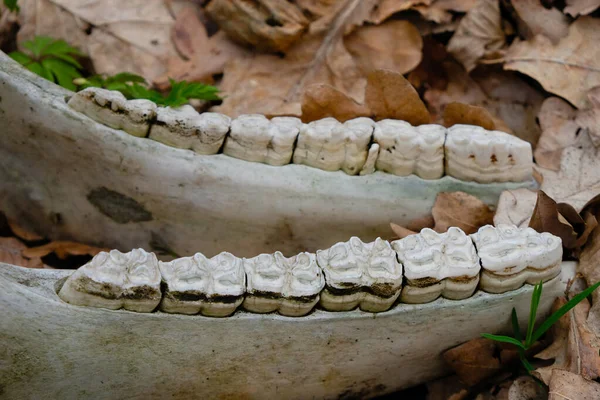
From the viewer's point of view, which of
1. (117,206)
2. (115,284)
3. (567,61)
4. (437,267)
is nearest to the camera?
(115,284)

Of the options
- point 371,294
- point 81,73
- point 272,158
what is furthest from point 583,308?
point 81,73

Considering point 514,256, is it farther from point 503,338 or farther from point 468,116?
point 468,116

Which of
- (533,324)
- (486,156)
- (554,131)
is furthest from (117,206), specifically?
(554,131)

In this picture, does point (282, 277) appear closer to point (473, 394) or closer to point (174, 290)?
point (174, 290)

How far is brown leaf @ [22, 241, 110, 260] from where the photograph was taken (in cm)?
181

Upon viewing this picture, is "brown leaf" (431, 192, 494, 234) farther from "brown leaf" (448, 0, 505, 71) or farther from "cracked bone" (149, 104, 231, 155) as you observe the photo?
"brown leaf" (448, 0, 505, 71)

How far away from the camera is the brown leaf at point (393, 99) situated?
1790 millimetres

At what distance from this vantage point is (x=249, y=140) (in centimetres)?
165

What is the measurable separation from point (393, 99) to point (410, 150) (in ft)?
0.70

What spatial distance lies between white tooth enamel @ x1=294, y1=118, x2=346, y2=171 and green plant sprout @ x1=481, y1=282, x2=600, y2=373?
531 mm

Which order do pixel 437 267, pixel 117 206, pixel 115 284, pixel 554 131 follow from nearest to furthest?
pixel 115 284, pixel 437 267, pixel 117 206, pixel 554 131

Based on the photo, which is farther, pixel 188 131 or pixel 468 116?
pixel 468 116

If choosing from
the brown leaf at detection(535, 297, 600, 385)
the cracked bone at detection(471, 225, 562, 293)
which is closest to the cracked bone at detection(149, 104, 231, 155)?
the cracked bone at detection(471, 225, 562, 293)

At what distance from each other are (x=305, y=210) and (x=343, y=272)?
1.14ft
